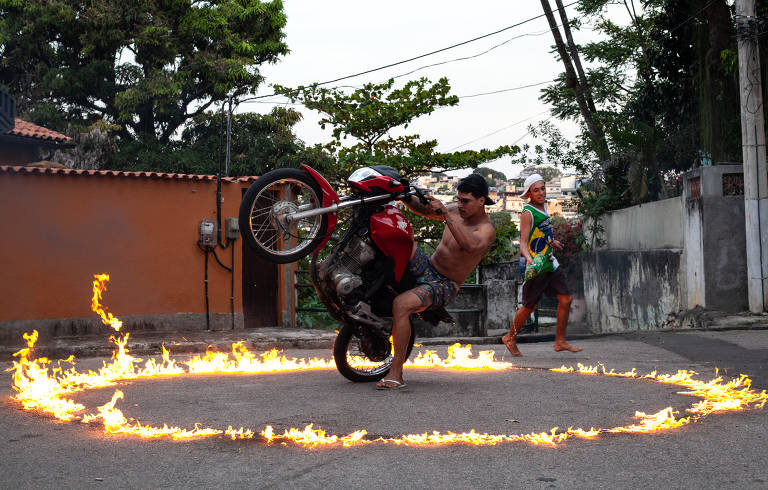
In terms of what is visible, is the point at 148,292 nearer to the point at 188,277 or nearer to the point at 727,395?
the point at 188,277

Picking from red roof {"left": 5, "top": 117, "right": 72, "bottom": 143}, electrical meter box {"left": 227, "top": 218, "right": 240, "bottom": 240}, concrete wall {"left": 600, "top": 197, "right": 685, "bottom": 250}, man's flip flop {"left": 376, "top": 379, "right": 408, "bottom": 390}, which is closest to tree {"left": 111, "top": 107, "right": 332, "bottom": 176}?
red roof {"left": 5, "top": 117, "right": 72, "bottom": 143}

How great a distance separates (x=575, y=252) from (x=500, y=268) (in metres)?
9.24

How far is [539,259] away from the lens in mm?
9164

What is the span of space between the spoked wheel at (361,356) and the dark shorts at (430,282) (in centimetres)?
43

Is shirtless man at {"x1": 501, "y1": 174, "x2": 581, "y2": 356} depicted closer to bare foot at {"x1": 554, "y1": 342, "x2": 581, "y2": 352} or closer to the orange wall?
bare foot at {"x1": 554, "y1": 342, "x2": 581, "y2": 352}

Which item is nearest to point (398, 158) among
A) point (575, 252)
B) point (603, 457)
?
point (575, 252)

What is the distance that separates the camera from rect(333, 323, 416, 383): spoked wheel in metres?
6.94

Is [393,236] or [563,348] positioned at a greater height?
[393,236]

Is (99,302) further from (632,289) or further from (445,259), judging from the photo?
(632,289)

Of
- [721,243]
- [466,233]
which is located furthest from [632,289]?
[466,233]

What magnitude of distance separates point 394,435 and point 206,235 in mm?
10979

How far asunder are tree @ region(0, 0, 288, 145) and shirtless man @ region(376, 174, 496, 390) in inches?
976

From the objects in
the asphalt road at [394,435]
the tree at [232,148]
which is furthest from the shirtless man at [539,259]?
the tree at [232,148]

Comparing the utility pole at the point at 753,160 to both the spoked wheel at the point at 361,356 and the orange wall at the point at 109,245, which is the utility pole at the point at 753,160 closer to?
the spoked wheel at the point at 361,356
